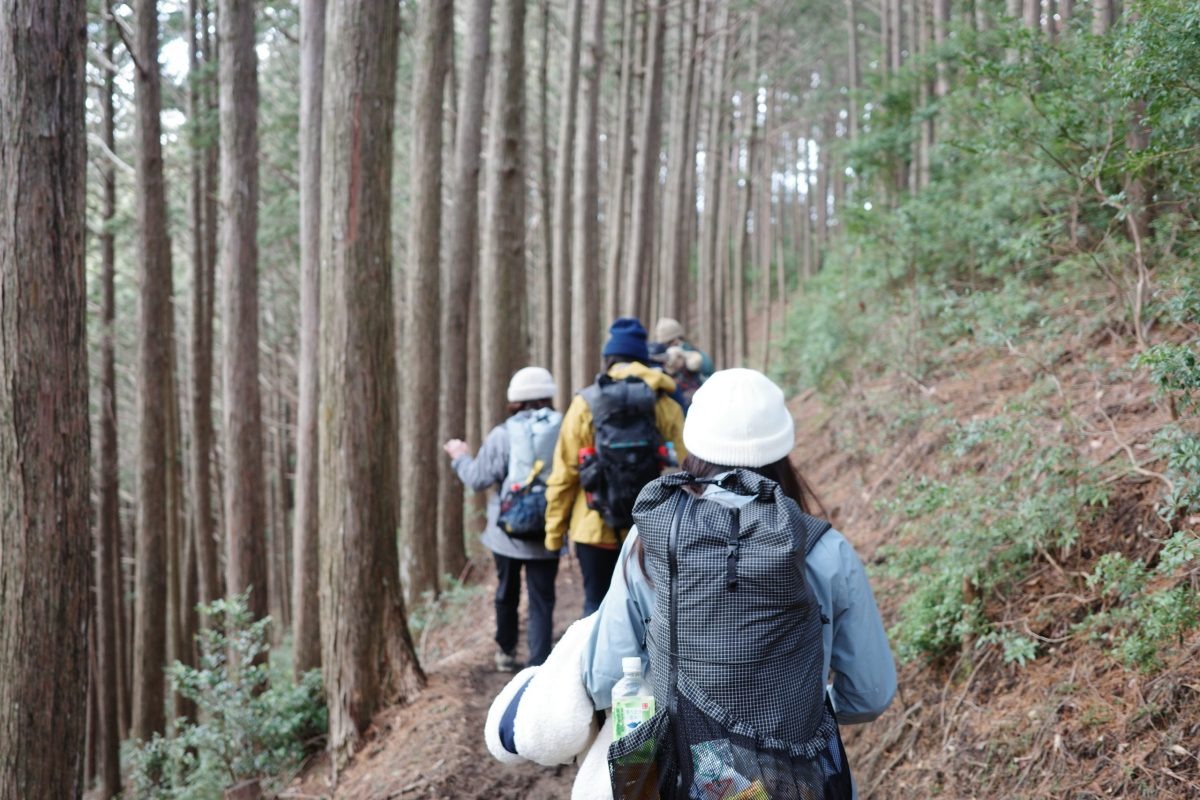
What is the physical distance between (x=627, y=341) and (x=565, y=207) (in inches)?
408

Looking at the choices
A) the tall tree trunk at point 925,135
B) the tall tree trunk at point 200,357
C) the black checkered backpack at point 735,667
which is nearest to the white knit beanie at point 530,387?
the black checkered backpack at point 735,667

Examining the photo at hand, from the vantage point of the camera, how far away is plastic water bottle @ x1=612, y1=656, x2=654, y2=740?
2.65 metres

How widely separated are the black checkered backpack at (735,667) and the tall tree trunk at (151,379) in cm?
1040

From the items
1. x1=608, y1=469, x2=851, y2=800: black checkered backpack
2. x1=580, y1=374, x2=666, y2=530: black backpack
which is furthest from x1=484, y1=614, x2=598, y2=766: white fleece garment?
x1=580, y1=374, x2=666, y2=530: black backpack

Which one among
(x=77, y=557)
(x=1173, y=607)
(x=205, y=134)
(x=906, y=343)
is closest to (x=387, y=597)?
(x=77, y=557)

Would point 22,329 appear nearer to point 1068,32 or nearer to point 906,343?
point 1068,32

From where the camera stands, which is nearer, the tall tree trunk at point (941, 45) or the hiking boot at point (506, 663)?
the hiking boot at point (506, 663)

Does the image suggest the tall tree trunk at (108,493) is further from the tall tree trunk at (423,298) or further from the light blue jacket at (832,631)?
the light blue jacket at (832,631)

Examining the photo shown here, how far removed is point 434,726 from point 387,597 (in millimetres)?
857

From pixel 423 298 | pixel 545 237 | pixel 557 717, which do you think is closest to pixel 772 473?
pixel 557 717

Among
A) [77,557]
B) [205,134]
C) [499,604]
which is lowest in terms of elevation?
[499,604]

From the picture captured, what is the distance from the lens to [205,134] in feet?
39.7

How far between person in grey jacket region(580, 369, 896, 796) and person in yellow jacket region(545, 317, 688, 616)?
2.63 metres

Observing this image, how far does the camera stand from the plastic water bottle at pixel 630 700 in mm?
2654
